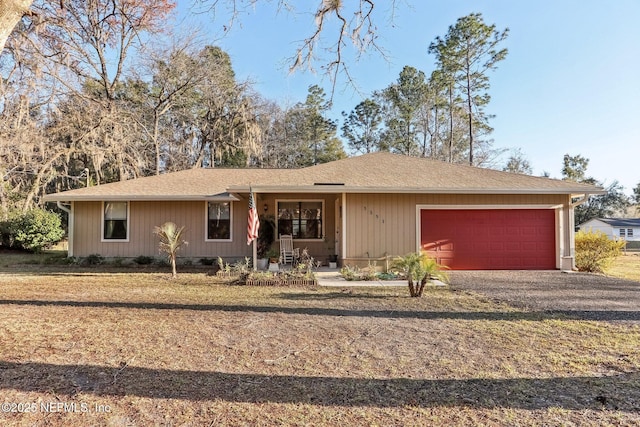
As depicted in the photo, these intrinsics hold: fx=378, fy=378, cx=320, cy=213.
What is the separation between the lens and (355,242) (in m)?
10.4

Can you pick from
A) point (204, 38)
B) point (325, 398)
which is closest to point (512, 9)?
point (325, 398)

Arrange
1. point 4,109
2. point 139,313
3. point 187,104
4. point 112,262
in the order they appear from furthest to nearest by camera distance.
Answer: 1. point 187,104
2. point 4,109
3. point 112,262
4. point 139,313

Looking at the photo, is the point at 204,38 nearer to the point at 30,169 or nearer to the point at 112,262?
the point at 30,169

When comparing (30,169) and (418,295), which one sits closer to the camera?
(418,295)

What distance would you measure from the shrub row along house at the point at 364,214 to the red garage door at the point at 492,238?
1.1 inches

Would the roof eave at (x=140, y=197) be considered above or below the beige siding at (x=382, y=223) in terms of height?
above

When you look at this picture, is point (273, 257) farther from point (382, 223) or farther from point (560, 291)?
point (560, 291)

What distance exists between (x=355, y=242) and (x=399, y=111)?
2118 centimetres

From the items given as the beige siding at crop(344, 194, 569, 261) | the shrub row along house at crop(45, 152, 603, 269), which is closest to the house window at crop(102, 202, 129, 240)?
the shrub row along house at crop(45, 152, 603, 269)

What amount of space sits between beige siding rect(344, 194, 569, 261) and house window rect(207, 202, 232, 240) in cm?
407

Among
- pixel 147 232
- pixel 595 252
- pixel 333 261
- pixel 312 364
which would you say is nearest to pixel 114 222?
pixel 147 232

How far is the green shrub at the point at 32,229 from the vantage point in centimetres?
1492

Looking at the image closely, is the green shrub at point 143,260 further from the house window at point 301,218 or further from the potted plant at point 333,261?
the potted plant at point 333,261

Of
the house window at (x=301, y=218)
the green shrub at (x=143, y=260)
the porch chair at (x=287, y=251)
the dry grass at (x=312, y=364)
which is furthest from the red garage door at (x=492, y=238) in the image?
the green shrub at (x=143, y=260)
